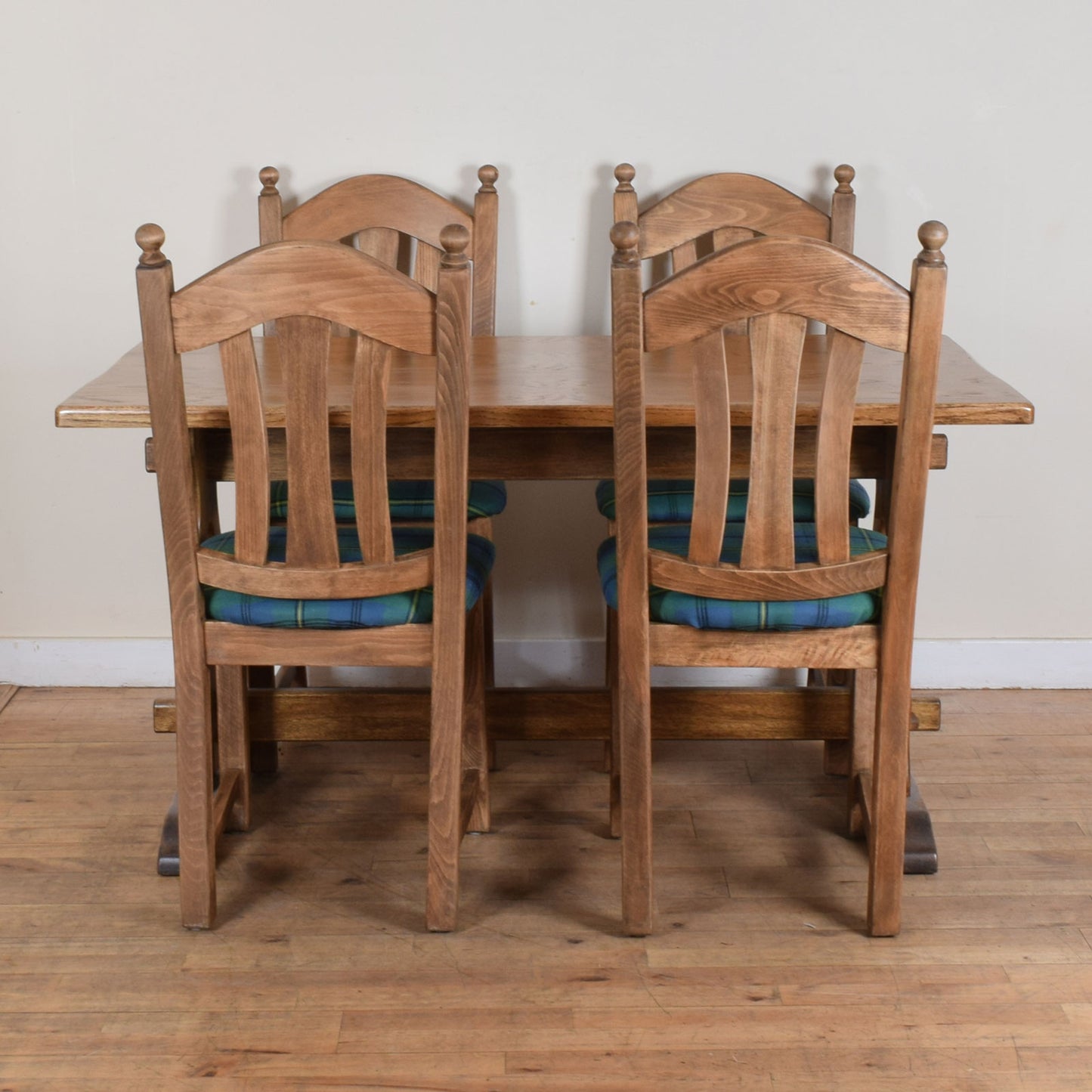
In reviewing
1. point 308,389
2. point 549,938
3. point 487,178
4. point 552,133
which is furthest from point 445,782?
point 552,133

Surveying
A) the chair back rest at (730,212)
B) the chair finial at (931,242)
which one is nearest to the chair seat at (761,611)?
the chair finial at (931,242)

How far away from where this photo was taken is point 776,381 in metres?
1.76

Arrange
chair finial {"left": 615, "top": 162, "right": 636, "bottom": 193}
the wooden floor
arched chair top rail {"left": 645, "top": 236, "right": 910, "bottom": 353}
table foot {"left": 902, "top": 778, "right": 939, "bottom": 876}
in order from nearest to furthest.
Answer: arched chair top rail {"left": 645, "top": 236, "right": 910, "bottom": 353} < the wooden floor < table foot {"left": 902, "top": 778, "right": 939, "bottom": 876} < chair finial {"left": 615, "top": 162, "right": 636, "bottom": 193}

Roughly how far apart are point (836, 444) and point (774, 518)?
0.44 ft

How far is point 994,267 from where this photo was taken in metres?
2.73

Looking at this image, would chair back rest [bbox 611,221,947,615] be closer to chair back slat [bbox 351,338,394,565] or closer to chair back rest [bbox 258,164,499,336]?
chair back slat [bbox 351,338,394,565]

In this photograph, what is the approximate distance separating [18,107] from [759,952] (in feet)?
6.90

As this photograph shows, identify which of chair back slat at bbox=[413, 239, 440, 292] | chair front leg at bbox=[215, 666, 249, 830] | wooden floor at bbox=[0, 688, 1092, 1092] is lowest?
wooden floor at bbox=[0, 688, 1092, 1092]

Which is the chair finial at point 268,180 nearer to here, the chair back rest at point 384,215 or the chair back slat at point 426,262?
the chair back rest at point 384,215

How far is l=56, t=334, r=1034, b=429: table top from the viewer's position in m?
1.99

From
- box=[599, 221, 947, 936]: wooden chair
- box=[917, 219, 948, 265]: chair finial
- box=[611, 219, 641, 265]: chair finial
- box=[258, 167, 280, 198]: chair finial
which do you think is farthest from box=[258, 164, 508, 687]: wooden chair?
box=[917, 219, 948, 265]: chair finial

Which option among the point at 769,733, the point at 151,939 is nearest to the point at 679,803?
the point at 769,733

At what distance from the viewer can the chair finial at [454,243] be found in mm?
1739

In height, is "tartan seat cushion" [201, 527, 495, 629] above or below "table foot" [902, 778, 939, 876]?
above
